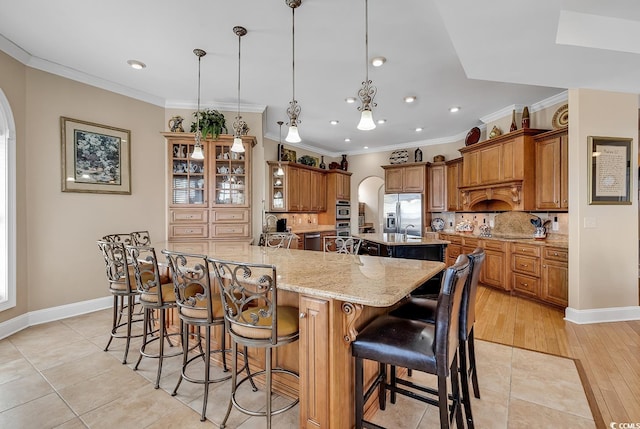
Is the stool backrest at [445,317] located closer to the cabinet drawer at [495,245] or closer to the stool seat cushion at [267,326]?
the stool seat cushion at [267,326]

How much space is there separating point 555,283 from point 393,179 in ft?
12.8

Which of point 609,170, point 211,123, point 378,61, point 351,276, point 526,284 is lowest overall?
point 526,284

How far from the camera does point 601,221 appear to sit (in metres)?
3.29

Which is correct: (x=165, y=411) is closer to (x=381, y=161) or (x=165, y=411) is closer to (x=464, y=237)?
(x=464, y=237)

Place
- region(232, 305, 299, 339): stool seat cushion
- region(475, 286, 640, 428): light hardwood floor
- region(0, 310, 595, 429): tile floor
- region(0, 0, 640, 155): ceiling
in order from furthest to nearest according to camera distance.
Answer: region(0, 0, 640, 155): ceiling → region(475, 286, 640, 428): light hardwood floor → region(0, 310, 595, 429): tile floor → region(232, 305, 299, 339): stool seat cushion

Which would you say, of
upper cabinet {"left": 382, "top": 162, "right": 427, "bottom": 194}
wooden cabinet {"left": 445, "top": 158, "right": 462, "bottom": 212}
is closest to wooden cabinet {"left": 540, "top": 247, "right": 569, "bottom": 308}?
wooden cabinet {"left": 445, "top": 158, "right": 462, "bottom": 212}

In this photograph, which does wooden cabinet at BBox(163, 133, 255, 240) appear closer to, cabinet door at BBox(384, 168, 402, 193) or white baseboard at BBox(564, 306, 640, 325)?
cabinet door at BBox(384, 168, 402, 193)

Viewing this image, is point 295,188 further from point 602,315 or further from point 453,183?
point 602,315

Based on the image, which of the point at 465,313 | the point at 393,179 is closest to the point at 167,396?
the point at 465,313

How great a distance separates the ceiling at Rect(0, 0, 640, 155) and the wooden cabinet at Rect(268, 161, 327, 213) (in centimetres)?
206

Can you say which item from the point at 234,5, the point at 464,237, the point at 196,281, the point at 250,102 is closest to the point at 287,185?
the point at 250,102

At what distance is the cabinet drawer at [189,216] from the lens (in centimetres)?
426

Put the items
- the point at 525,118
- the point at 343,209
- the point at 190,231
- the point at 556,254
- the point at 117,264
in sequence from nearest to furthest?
the point at 117,264, the point at 556,254, the point at 190,231, the point at 525,118, the point at 343,209

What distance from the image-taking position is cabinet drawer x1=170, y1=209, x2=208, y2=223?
14.0 ft
